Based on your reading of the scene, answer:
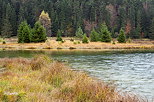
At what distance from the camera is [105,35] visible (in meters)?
79.9

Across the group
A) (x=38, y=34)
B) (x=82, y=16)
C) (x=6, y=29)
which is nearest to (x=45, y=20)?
(x=6, y=29)

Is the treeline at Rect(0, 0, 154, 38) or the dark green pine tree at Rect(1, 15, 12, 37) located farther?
the treeline at Rect(0, 0, 154, 38)

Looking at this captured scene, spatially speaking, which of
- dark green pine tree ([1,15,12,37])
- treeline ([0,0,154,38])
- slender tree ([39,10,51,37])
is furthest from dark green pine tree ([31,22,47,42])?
dark green pine tree ([1,15,12,37])

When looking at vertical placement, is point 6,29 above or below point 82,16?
below

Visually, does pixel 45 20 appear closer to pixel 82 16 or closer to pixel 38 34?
pixel 82 16

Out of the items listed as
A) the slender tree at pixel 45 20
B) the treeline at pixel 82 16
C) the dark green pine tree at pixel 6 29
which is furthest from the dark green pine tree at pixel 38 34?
the dark green pine tree at pixel 6 29

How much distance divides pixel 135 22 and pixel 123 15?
740 centimetres

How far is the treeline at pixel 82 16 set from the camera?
397 ft

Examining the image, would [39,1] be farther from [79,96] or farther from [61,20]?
[79,96]

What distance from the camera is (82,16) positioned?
13175cm

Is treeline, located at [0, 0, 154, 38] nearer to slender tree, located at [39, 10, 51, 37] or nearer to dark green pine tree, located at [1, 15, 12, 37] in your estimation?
dark green pine tree, located at [1, 15, 12, 37]

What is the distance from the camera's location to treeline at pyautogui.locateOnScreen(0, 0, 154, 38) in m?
121

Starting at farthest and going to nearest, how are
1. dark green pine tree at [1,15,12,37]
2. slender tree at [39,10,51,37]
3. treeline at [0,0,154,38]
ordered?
treeline at [0,0,154,38] → dark green pine tree at [1,15,12,37] → slender tree at [39,10,51,37]

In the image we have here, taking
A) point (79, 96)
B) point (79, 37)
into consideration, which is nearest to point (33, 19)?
point (79, 37)
